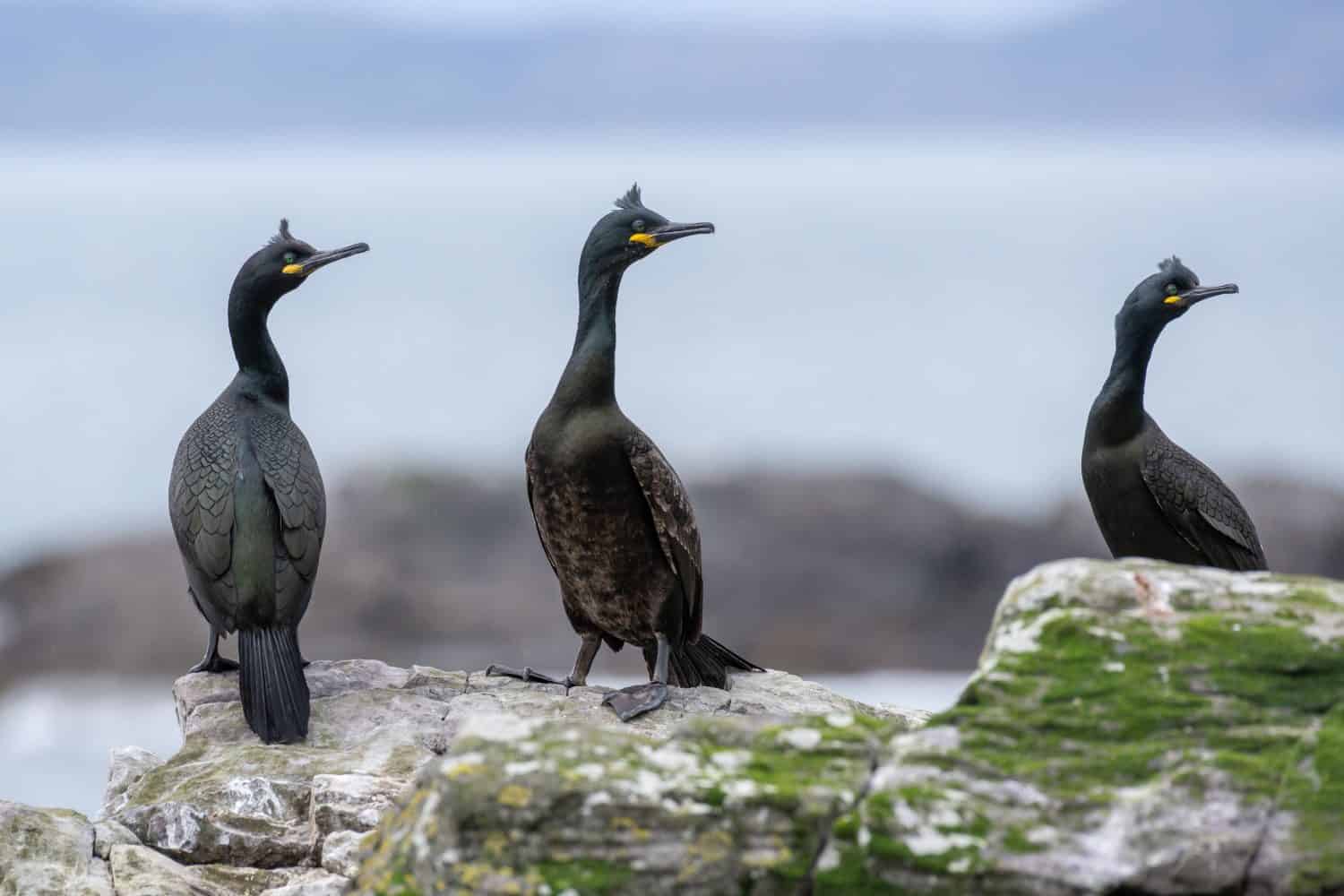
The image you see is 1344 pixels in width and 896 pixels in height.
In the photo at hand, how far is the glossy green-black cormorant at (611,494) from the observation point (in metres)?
6.83

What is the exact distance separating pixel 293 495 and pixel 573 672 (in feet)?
4.85

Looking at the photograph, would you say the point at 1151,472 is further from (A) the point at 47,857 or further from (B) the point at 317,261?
(A) the point at 47,857

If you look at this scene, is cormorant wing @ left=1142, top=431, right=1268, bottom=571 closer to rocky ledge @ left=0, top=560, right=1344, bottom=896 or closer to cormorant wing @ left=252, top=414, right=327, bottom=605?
cormorant wing @ left=252, top=414, right=327, bottom=605

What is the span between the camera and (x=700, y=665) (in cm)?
754

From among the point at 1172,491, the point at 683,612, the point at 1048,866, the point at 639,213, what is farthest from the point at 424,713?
the point at 1048,866

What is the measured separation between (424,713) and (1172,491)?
3.25 meters

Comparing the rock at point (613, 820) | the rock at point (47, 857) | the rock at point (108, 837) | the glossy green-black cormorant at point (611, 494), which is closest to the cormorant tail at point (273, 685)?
the rock at point (108, 837)

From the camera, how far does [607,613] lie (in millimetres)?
7152

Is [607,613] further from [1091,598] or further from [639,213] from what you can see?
[1091,598]

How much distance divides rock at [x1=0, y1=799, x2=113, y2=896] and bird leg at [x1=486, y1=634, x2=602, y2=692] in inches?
85.4

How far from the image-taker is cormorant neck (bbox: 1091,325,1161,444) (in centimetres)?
747

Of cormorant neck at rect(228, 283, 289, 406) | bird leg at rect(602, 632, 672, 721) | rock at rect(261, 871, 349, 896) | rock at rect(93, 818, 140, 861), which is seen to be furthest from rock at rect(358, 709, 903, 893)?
cormorant neck at rect(228, 283, 289, 406)

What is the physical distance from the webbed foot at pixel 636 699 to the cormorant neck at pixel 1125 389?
7.32ft

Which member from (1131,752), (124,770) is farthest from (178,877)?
(1131,752)
